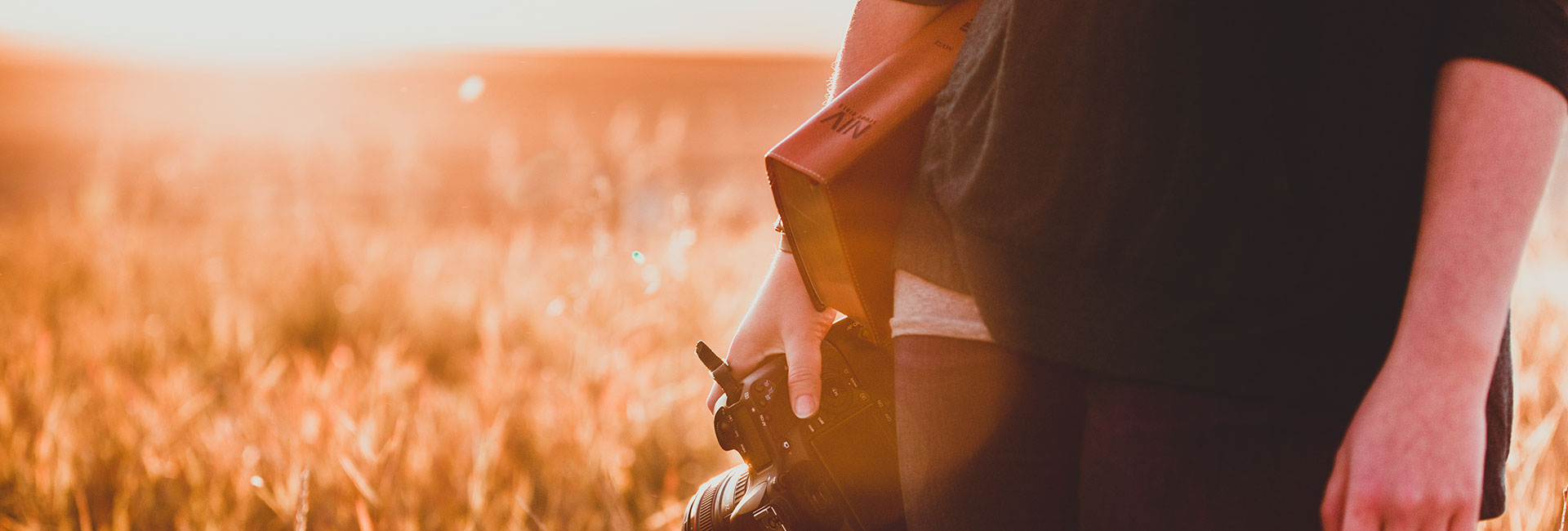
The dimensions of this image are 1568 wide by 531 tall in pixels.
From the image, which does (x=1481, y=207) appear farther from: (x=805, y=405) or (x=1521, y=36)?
(x=805, y=405)

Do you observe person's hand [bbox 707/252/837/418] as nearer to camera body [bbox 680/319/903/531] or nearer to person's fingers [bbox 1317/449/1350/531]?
camera body [bbox 680/319/903/531]

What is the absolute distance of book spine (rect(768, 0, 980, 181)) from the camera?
947mm

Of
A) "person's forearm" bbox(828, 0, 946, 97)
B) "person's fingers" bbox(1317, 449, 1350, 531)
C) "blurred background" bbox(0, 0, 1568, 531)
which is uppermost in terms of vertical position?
"person's forearm" bbox(828, 0, 946, 97)

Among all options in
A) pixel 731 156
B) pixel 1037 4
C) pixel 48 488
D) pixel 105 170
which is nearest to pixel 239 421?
pixel 48 488

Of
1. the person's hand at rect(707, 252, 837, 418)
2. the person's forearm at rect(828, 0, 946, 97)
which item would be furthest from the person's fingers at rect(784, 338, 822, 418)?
the person's forearm at rect(828, 0, 946, 97)

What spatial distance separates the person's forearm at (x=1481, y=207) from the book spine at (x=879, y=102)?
0.47 metres

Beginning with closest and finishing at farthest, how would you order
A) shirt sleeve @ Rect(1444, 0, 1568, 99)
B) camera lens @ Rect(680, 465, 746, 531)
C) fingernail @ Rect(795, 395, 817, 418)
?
1. shirt sleeve @ Rect(1444, 0, 1568, 99)
2. fingernail @ Rect(795, 395, 817, 418)
3. camera lens @ Rect(680, 465, 746, 531)

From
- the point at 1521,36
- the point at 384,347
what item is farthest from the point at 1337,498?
the point at 384,347

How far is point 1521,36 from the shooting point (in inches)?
23.6

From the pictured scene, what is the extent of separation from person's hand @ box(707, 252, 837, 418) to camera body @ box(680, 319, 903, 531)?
0.02 metres

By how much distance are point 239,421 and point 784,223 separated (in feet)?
6.59

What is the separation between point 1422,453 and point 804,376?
614 millimetres

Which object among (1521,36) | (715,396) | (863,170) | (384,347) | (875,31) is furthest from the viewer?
(384,347)

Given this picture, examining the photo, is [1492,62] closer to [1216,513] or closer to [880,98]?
[1216,513]
